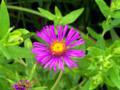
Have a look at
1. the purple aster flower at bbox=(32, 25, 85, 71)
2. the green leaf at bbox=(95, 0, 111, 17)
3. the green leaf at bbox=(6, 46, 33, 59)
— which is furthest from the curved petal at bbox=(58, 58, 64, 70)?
the green leaf at bbox=(95, 0, 111, 17)

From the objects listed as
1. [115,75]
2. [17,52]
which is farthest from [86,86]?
[17,52]

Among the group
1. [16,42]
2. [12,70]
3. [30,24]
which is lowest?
[30,24]

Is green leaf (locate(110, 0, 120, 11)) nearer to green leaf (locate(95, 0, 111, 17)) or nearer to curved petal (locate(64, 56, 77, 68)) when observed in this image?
green leaf (locate(95, 0, 111, 17))

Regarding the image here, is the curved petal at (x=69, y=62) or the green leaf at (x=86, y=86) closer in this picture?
the curved petal at (x=69, y=62)

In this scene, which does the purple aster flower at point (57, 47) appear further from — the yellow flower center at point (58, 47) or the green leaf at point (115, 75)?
the green leaf at point (115, 75)

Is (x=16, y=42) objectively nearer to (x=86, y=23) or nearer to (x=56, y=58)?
(x=56, y=58)

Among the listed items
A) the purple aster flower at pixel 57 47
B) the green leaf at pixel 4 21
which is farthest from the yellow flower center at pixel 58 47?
the green leaf at pixel 4 21

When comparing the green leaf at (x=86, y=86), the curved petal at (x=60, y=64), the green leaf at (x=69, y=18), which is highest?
the green leaf at (x=69, y=18)

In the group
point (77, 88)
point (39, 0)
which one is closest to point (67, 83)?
point (77, 88)

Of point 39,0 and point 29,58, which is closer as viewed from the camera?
point 29,58
